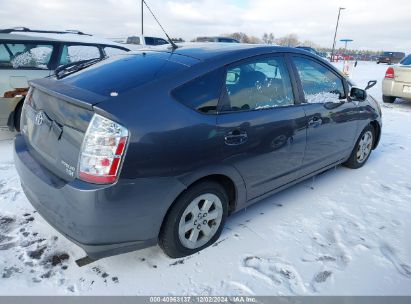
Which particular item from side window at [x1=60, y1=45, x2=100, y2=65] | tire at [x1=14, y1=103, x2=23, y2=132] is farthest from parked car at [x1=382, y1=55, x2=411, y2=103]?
tire at [x1=14, y1=103, x2=23, y2=132]

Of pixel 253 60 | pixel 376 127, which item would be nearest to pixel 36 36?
pixel 253 60

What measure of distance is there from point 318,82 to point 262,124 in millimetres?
1196

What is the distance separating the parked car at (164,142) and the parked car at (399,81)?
7.00m

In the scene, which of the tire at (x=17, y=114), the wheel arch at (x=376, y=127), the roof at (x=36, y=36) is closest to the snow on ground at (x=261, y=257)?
the wheel arch at (x=376, y=127)

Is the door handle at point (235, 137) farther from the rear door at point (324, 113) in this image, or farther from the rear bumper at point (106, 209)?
the rear door at point (324, 113)

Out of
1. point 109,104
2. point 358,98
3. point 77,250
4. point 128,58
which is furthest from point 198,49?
point 358,98

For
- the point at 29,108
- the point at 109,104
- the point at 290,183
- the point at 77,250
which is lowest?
the point at 77,250

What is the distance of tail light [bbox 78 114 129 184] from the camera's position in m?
2.08

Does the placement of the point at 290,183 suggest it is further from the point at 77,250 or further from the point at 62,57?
the point at 62,57

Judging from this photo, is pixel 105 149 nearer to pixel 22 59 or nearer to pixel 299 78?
pixel 299 78

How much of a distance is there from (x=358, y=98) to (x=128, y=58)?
2.84 metres

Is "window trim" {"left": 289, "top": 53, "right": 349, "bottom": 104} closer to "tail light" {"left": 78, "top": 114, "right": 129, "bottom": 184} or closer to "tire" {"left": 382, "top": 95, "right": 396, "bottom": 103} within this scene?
"tail light" {"left": 78, "top": 114, "right": 129, "bottom": 184}

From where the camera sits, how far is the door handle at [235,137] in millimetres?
2599

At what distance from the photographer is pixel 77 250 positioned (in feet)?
9.03
